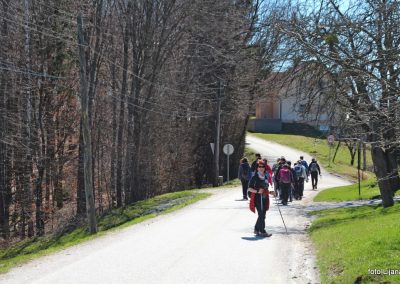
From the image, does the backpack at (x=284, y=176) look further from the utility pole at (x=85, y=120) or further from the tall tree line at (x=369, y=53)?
the tall tree line at (x=369, y=53)

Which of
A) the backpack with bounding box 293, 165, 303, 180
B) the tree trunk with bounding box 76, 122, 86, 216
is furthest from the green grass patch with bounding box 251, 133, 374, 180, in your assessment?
the tree trunk with bounding box 76, 122, 86, 216

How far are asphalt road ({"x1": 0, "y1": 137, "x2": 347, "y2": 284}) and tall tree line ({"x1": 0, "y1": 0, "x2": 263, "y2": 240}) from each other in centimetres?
1186

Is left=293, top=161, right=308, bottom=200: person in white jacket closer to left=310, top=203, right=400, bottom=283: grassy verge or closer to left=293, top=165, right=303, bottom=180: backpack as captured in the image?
left=293, top=165, right=303, bottom=180: backpack

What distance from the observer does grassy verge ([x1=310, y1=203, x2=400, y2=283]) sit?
840 cm

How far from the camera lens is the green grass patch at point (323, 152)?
51594 millimetres

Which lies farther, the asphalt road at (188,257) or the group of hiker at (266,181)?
the group of hiker at (266,181)

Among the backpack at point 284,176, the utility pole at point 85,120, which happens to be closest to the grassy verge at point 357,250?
the backpack at point 284,176

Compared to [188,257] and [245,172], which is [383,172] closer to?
[245,172]

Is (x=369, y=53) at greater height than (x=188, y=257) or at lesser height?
greater

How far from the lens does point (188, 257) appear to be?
11.2 metres

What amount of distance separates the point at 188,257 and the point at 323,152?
2147 inches

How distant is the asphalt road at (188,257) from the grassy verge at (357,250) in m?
0.30

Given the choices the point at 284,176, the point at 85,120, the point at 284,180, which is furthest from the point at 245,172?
the point at 85,120

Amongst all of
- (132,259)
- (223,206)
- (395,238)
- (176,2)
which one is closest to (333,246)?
(395,238)
